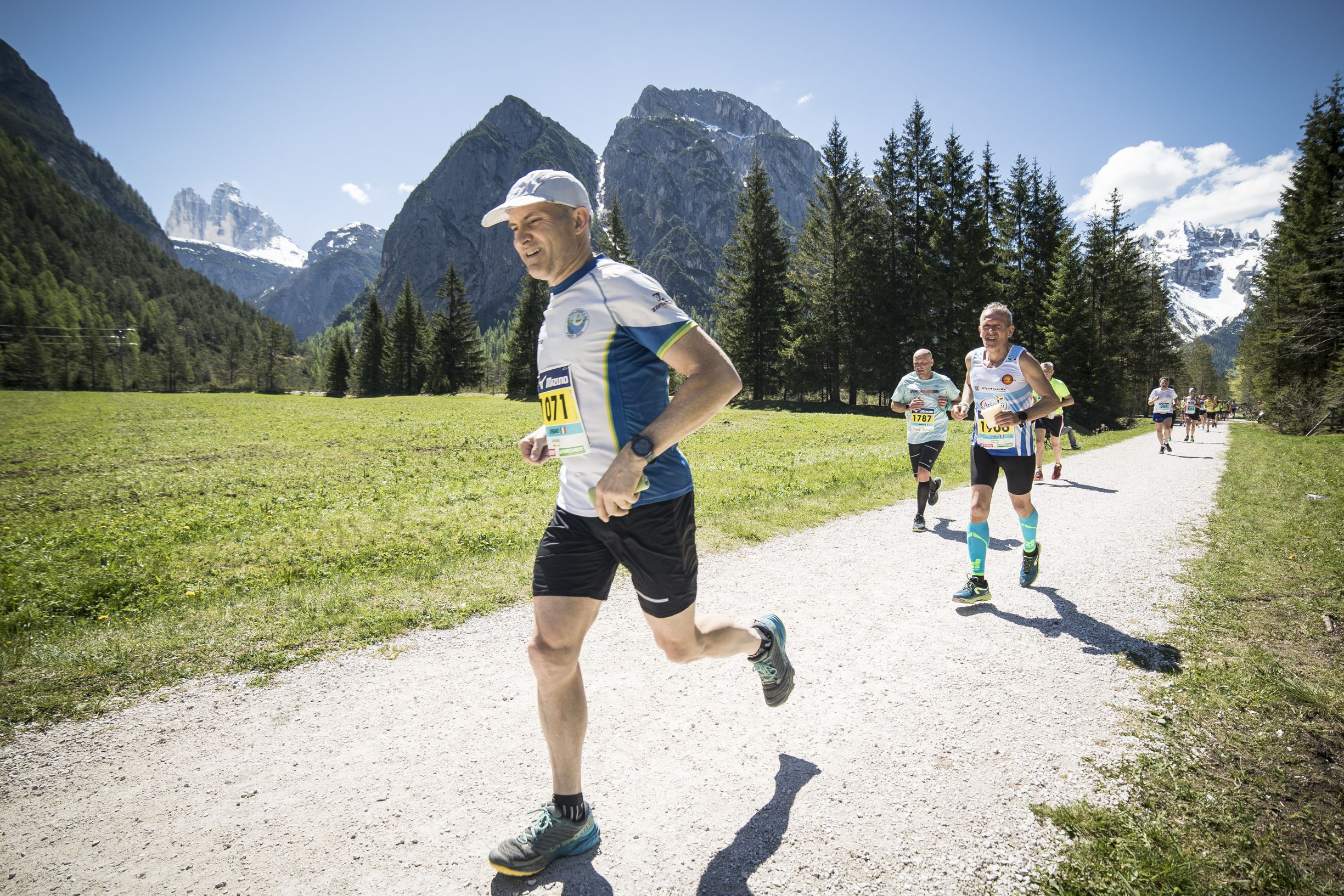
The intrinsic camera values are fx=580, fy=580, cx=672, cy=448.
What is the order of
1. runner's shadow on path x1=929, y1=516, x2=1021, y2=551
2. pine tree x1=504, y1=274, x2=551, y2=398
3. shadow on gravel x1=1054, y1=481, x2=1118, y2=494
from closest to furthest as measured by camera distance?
runner's shadow on path x1=929, y1=516, x2=1021, y2=551
shadow on gravel x1=1054, y1=481, x2=1118, y2=494
pine tree x1=504, y1=274, x2=551, y2=398

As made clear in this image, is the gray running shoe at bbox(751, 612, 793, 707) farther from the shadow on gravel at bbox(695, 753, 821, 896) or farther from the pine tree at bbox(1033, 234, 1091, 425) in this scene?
the pine tree at bbox(1033, 234, 1091, 425)

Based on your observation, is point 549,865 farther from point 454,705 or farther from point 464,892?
point 454,705

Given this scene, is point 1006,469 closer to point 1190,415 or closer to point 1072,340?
point 1190,415

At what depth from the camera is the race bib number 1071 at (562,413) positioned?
8.09 feet

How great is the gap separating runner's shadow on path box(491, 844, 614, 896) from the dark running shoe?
5.11 m

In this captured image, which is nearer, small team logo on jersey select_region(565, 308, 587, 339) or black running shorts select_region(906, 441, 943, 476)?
small team logo on jersey select_region(565, 308, 587, 339)

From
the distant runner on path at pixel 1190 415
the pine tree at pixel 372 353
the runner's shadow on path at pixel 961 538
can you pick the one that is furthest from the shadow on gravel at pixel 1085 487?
the pine tree at pixel 372 353

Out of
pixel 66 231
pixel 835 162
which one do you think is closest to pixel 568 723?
pixel 835 162

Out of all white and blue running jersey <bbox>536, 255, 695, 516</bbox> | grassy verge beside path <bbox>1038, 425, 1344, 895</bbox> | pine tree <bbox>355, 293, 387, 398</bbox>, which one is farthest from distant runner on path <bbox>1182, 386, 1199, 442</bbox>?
pine tree <bbox>355, 293, 387, 398</bbox>

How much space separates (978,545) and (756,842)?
3.96 m

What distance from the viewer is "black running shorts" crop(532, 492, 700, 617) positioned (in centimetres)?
242

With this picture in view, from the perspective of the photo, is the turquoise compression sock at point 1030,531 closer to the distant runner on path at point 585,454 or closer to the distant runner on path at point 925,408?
the distant runner on path at point 925,408

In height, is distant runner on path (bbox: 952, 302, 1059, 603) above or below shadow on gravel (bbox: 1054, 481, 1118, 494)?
above

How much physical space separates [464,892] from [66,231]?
777ft
